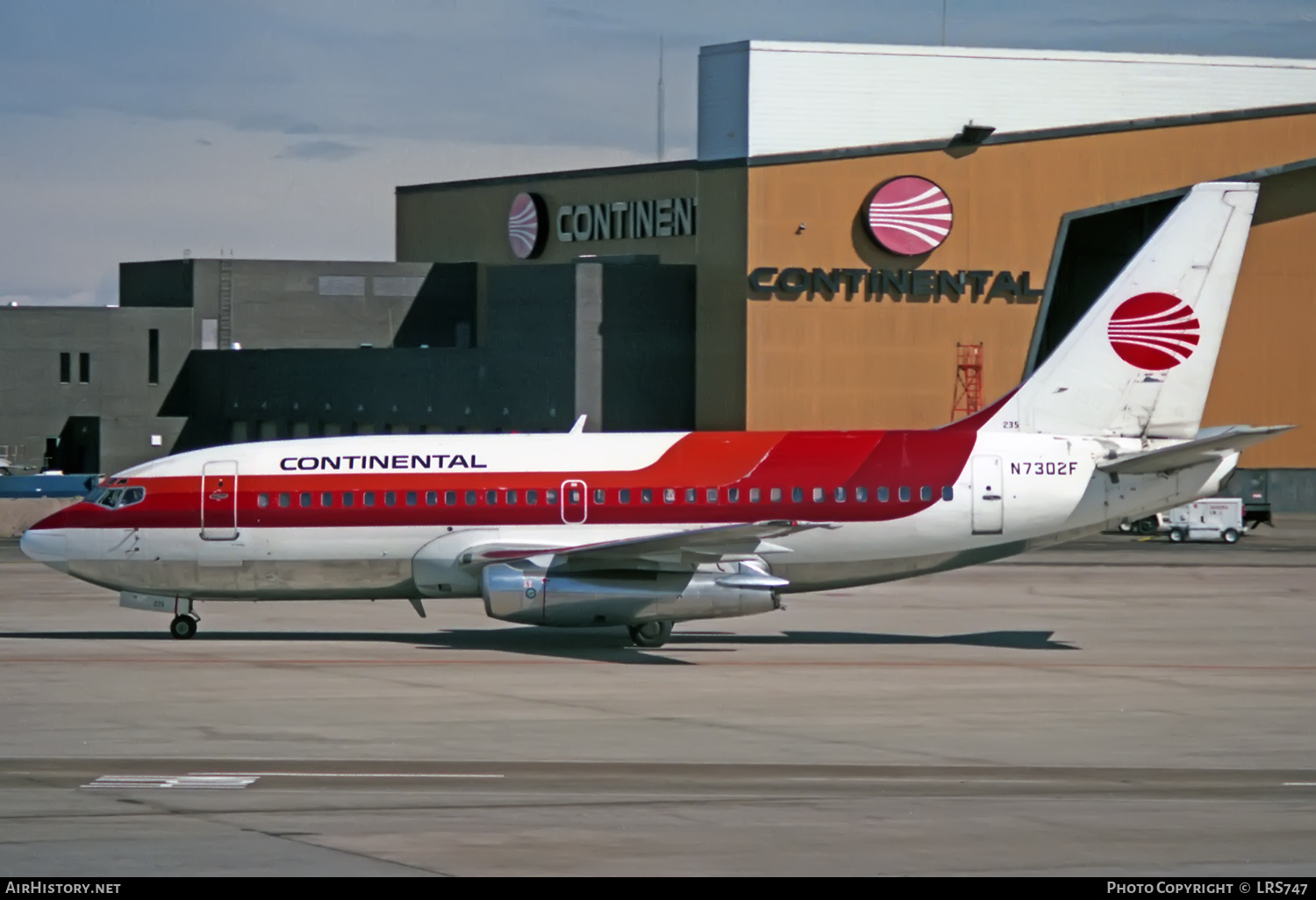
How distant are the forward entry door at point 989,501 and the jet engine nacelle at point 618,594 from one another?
4175 mm

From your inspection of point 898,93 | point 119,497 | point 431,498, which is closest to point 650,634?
point 431,498

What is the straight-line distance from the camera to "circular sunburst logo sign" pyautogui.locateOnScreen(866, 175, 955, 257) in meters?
81.8

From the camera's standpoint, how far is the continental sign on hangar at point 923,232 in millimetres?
81875

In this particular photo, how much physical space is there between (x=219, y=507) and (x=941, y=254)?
179 feet

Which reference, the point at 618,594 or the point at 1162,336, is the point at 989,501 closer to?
the point at 1162,336

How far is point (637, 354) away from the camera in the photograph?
281ft

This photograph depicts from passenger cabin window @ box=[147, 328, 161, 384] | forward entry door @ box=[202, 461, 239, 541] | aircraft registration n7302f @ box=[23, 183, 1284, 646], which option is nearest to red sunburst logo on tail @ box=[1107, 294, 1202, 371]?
aircraft registration n7302f @ box=[23, 183, 1284, 646]

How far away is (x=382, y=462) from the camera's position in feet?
111

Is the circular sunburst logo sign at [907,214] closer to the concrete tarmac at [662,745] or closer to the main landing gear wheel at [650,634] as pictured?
the concrete tarmac at [662,745]

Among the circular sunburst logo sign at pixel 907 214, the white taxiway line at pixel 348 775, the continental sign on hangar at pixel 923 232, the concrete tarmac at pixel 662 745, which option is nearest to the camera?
the concrete tarmac at pixel 662 745

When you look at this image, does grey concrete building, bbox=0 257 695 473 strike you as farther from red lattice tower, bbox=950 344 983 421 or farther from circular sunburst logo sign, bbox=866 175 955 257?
red lattice tower, bbox=950 344 983 421

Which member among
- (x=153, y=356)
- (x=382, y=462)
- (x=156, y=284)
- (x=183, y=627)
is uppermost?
(x=156, y=284)

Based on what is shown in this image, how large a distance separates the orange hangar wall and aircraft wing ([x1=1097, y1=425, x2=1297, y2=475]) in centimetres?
4820

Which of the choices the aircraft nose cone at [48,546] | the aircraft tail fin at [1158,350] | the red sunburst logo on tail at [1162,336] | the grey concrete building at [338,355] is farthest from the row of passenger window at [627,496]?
the grey concrete building at [338,355]
